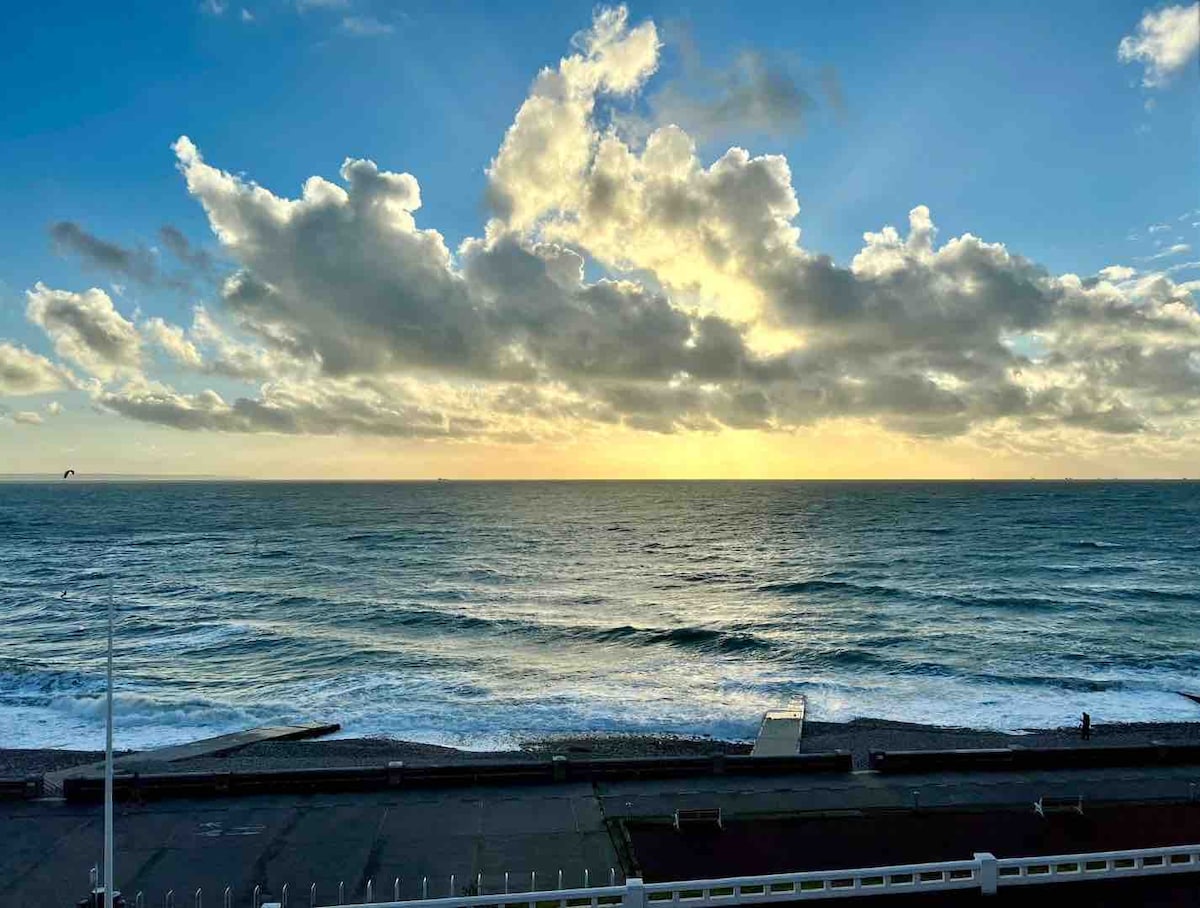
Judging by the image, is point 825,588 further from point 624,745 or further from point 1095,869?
point 1095,869

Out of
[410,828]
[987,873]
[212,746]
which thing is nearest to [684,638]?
[212,746]

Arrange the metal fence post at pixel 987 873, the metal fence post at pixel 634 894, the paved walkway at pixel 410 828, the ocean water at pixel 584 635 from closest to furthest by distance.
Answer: the metal fence post at pixel 634 894 < the metal fence post at pixel 987 873 < the paved walkway at pixel 410 828 < the ocean water at pixel 584 635

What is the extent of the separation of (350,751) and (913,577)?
201 ft

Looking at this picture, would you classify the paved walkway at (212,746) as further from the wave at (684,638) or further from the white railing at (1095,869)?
the white railing at (1095,869)

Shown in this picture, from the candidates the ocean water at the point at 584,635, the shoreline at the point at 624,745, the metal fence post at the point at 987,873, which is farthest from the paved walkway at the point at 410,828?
the ocean water at the point at 584,635

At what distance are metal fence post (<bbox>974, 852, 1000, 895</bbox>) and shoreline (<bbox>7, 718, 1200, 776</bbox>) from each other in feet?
41.9

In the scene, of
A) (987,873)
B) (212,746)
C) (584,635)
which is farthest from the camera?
(584,635)

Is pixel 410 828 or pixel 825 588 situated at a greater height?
pixel 410 828

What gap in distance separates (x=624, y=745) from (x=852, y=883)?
1662cm

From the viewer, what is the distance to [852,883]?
16734 mm

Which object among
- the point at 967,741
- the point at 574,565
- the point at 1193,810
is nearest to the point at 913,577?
the point at 574,565

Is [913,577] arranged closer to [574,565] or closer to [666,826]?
[574,565]

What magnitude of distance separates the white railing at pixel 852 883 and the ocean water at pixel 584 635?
412 inches

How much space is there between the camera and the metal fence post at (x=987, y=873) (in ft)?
52.6
